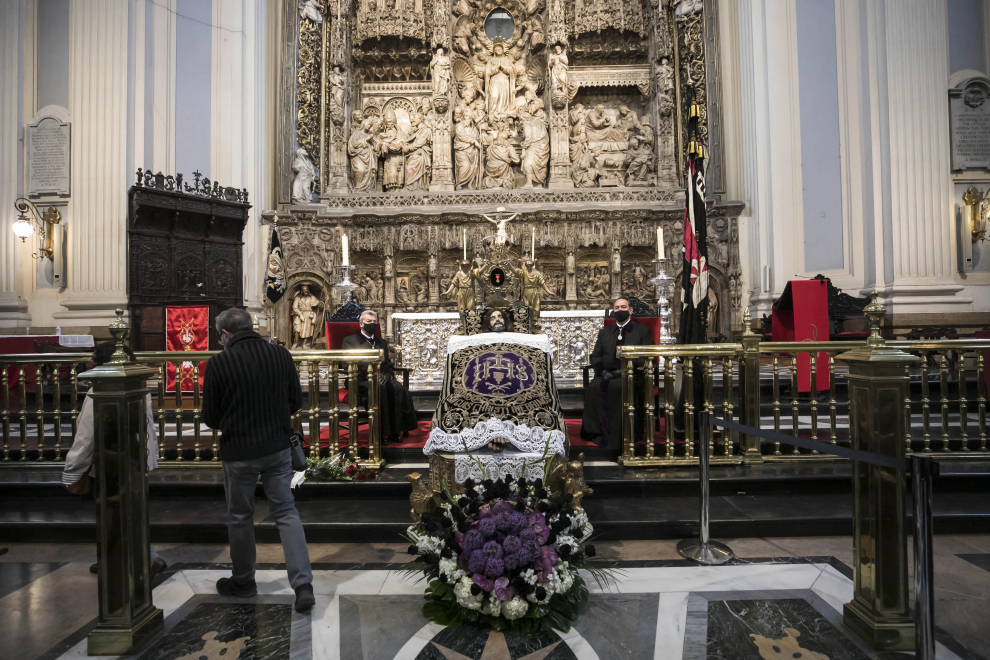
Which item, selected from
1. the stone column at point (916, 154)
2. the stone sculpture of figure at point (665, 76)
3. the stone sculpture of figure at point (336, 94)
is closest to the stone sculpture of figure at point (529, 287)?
the stone column at point (916, 154)

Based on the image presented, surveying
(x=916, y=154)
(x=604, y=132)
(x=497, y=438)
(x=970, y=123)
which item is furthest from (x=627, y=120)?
(x=497, y=438)

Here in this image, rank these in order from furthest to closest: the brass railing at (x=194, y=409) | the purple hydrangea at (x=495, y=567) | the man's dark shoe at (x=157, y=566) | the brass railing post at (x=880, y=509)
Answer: the brass railing at (x=194, y=409)
the man's dark shoe at (x=157, y=566)
the purple hydrangea at (x=495, y=567)
the brass railing post at (x=880, y=509)

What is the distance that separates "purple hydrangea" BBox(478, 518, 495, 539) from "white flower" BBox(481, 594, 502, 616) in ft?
0.88

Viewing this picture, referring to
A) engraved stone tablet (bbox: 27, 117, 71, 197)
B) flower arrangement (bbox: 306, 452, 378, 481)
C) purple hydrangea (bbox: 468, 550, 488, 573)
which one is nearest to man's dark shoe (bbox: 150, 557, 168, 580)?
flower arrangement (bbox: 306, 452, 378, 481)

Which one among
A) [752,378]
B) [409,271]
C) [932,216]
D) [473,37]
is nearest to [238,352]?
[752,378]

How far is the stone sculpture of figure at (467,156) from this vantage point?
1167 cm

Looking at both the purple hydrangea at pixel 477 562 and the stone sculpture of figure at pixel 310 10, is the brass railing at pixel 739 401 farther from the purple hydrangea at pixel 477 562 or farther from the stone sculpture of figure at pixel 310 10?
the stone sculpture of figure at pixel 310 10

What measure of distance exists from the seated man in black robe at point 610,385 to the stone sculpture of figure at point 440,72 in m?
7.69

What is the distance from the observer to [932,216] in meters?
8.36

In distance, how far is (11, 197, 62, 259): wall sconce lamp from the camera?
899cm

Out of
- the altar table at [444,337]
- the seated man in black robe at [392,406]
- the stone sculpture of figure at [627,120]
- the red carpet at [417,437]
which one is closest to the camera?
the red carpet at [417,437]

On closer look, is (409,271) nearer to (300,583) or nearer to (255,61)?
(255,61)

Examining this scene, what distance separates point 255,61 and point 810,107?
33.1 feet

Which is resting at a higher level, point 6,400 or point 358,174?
point 358,174
